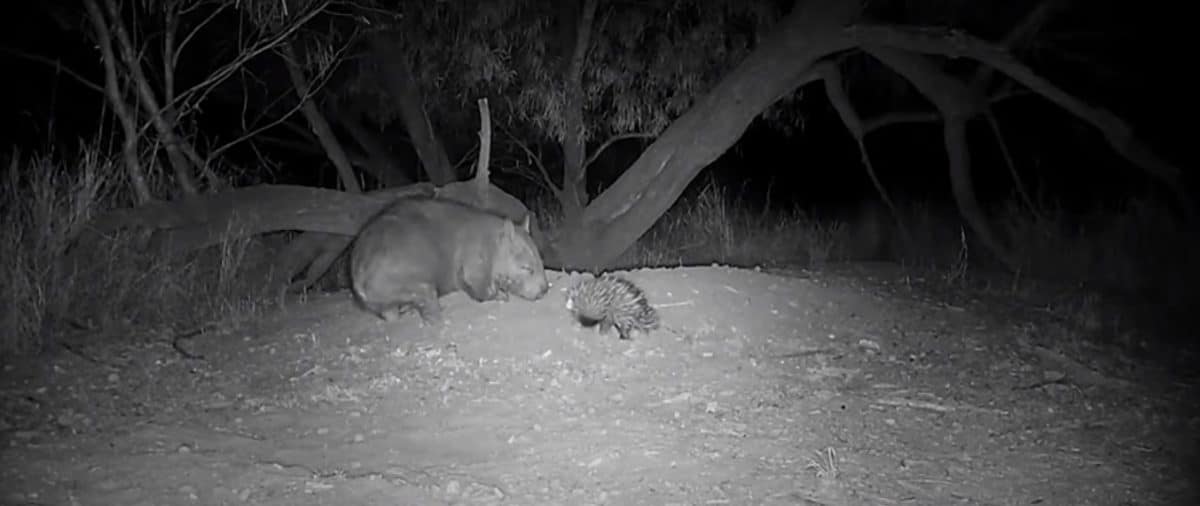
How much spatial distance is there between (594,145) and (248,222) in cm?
866

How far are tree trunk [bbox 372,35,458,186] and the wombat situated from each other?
220 inches

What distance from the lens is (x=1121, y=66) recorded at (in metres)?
14.3

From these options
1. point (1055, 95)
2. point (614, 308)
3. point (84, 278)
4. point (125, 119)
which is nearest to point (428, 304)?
point (614, 308)

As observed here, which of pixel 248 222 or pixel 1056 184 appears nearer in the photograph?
pixel 248 222

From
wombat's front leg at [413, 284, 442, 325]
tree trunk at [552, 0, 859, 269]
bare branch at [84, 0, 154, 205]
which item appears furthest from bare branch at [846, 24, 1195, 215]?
bare branch at [84, 0, 154, 205]

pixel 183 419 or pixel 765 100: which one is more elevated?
pixel 765 100

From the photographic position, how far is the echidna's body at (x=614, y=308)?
8867 millimetres

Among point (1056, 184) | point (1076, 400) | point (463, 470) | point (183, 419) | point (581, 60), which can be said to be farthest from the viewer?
point (1056, 184)

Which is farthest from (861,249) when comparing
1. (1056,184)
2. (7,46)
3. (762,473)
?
(7,46)

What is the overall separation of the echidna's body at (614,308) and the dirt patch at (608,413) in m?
0.13

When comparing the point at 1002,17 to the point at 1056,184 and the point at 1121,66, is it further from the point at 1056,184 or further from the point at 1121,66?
the point at 1056,184

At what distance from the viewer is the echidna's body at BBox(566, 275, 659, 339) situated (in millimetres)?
8867

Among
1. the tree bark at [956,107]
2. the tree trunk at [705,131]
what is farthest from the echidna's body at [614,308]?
the tree bark at [956,107]

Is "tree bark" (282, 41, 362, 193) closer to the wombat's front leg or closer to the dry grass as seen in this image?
the dry grass
